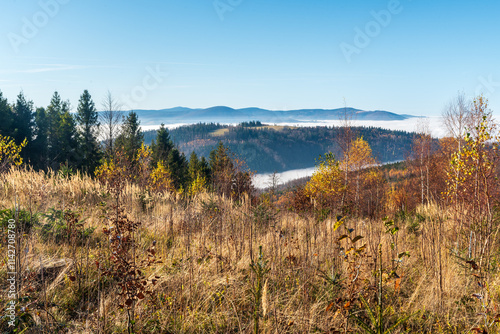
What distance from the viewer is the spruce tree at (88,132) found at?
39562 millimetres

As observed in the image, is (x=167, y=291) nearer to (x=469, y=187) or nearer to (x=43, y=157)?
(x=469, y=187)

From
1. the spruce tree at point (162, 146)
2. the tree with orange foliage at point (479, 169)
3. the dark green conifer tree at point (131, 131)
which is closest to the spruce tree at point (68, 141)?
the dark green conifer tree at point (131, 131)

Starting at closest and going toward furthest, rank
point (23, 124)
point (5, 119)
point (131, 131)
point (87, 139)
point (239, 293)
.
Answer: point (239, 293)
point (5, 119)
point (23, 124)
point (87, 139)
point (131, 131)

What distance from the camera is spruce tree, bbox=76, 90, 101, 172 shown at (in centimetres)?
3956

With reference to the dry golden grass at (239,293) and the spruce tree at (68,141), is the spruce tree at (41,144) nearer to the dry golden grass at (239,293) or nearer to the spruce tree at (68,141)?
the spruce tree at (68,141)

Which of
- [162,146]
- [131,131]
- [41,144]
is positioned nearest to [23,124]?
[41,144]

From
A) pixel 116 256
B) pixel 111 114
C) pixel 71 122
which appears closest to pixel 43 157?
pixel 71 122

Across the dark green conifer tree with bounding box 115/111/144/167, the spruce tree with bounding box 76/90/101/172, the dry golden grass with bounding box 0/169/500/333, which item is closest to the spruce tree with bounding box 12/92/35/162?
the spruce tree with bounding box 76/90/101/172

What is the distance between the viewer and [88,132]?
1654 inches

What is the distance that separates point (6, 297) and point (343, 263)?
155 inches

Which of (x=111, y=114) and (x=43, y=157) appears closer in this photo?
(x=43, y=157)

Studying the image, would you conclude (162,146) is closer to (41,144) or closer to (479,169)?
(41,144)

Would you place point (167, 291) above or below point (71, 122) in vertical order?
below

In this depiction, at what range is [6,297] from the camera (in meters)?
2.97
